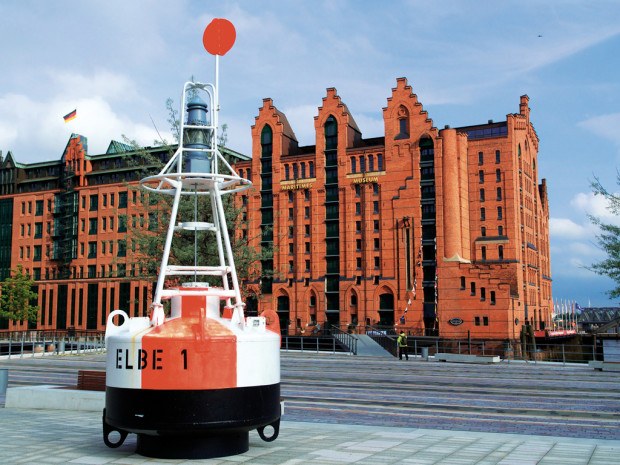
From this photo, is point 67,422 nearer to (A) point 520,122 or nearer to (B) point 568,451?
(B) point 568,451

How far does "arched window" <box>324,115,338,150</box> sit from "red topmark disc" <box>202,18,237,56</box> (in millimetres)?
65468

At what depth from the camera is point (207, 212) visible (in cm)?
2172

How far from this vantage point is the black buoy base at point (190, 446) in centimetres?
928

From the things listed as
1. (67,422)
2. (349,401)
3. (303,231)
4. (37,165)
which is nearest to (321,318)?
(303,231)

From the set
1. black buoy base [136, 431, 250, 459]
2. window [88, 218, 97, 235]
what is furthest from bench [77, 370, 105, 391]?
window [88, 218, 97, 235]

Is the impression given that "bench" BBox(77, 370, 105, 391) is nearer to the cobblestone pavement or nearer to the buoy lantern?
the cobblestone pavement

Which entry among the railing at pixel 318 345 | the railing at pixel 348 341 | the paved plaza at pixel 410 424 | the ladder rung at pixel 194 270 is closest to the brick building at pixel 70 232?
the railing at pixel 318 345

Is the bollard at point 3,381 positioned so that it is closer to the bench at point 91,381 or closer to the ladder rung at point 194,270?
the bench at point 91,381

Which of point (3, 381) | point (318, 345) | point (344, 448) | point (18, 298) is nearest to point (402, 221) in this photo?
point (318, 345)

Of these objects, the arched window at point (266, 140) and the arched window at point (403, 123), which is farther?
the arched window at point (266, 140)

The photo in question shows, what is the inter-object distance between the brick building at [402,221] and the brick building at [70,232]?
50.8 feet

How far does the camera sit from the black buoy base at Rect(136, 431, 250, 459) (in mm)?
9281

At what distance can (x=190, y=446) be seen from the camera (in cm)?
927

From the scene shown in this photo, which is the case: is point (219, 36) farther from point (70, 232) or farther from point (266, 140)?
point (70, 232)
